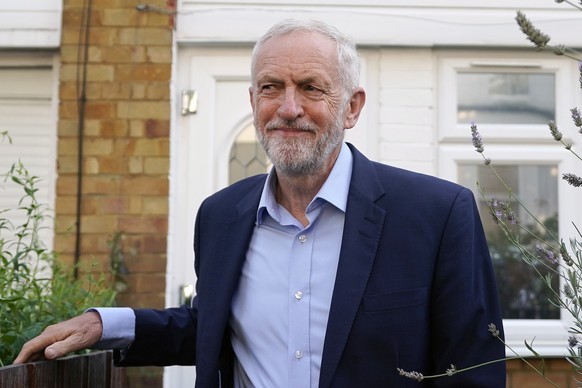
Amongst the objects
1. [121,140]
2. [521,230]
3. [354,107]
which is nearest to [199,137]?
[121,140]

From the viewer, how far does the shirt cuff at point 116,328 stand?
7.67 feet

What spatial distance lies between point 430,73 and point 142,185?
166cm

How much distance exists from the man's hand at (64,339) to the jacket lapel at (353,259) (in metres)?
0.60

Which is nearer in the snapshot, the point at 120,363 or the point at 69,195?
the point at 120,363

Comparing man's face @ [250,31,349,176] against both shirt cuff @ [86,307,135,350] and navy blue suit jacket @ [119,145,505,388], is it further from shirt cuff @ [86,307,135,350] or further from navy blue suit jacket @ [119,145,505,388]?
shirt cuff @ [86,307,135,350]

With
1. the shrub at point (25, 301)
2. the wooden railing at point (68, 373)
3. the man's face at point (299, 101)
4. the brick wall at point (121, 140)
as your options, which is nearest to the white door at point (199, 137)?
the brick wall at point (121, 140)

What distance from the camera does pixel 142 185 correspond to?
4660 millimetres

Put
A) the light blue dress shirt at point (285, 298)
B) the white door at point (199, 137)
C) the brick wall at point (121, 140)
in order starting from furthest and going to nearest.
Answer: the white door at point (199, 137), the brick wall at point (121, 140), the light blue dress shirt at point (285, 298)

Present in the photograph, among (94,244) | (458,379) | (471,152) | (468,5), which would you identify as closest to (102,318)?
(458,379)

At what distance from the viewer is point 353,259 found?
2.26 m

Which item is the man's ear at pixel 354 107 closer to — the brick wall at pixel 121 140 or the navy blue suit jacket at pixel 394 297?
the navy blue suit jacket at pixel 394 297

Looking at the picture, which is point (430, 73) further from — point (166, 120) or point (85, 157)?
point (85, 157)

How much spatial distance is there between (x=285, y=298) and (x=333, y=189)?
0.32 m

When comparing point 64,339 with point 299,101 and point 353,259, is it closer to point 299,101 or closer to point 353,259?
point 353,259
